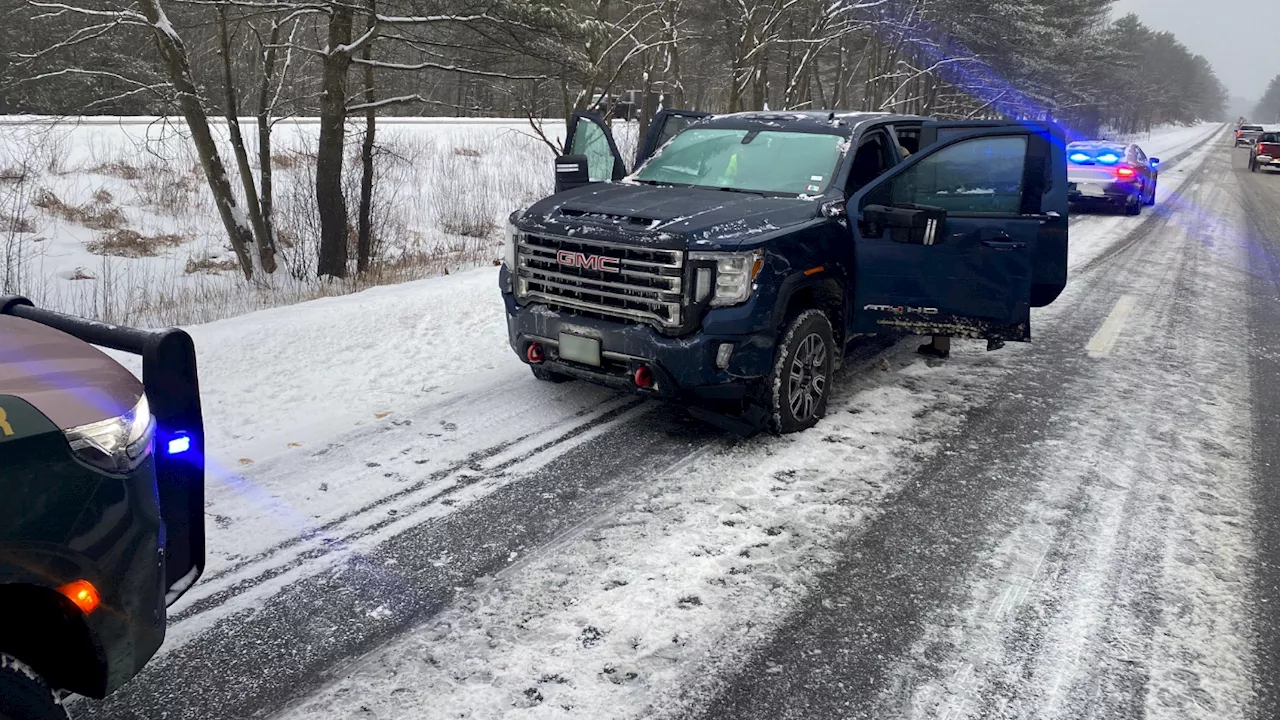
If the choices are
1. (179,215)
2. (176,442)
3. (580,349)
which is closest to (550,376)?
(580,349)

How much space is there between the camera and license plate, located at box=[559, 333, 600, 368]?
16.8ft

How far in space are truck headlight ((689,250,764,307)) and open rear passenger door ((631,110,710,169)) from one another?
251 cm

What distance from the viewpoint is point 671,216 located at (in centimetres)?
509

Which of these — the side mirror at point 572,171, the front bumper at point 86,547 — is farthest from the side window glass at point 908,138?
the front bumper at point 86,547

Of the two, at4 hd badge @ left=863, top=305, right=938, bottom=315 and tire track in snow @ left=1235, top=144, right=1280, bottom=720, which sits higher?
at4 hd badge @ left=863, top=305, right=938, bottom=315

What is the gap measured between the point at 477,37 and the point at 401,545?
9557mm

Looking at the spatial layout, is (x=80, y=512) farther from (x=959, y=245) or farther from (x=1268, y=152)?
(x=1268, y=152)

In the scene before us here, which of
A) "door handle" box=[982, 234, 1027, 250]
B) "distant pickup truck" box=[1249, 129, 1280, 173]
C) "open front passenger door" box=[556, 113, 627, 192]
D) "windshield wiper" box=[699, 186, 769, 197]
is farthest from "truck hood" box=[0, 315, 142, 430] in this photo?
"distant pickup truck" box=[1249, 129, 1280, 173]

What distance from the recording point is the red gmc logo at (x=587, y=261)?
5.03m

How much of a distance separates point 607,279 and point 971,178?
2884 millimetres

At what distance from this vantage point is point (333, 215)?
12.0 meters

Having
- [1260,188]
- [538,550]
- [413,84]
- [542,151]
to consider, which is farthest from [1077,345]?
[413,84]

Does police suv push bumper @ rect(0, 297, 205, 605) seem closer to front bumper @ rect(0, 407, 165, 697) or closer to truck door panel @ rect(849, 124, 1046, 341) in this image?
front bumper @ rect(0, 407, 165, 697)

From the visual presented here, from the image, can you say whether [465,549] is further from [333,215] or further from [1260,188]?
[1260,188]
